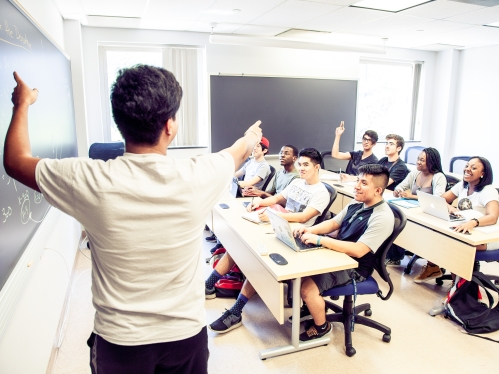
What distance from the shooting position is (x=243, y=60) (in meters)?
5.23

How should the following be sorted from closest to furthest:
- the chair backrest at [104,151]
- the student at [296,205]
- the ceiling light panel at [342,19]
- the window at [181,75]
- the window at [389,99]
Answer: the student at [296,205] < the ceiling light panel at [342,19] < the chair backrest at [104,151] < the window at [181,75] < the window at [389,99]

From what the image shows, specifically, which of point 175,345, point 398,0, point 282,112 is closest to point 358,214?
point 175,345

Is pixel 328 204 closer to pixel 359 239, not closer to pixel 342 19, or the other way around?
pixel 359 239

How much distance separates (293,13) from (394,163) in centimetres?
202

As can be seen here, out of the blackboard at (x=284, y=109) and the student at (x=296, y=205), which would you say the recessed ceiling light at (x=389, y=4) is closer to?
the student at (x=296, y=205)

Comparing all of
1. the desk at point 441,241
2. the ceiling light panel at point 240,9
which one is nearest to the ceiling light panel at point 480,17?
the ceiling light panel at point 240,9

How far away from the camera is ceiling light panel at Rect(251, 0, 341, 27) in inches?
138

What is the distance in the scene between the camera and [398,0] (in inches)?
138

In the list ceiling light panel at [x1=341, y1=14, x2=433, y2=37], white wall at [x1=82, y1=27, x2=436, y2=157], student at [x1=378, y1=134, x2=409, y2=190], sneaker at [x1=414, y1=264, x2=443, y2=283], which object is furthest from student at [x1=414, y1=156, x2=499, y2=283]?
white wall at [x1=82, y1=27, x2=436, y2=157]

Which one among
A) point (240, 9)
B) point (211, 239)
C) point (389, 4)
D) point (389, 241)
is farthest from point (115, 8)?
point (389, 241)

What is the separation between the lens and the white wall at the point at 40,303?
1.44m

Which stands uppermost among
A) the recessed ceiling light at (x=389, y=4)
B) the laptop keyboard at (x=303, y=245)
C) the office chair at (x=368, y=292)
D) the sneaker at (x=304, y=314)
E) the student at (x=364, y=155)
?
the recessed ceiling light at (x=389, y=4)

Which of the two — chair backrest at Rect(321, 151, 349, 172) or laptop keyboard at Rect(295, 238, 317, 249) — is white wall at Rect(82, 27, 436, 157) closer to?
chair backrest at Rect(321, 151, 349, 172)

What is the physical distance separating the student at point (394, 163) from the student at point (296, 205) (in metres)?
1.50
